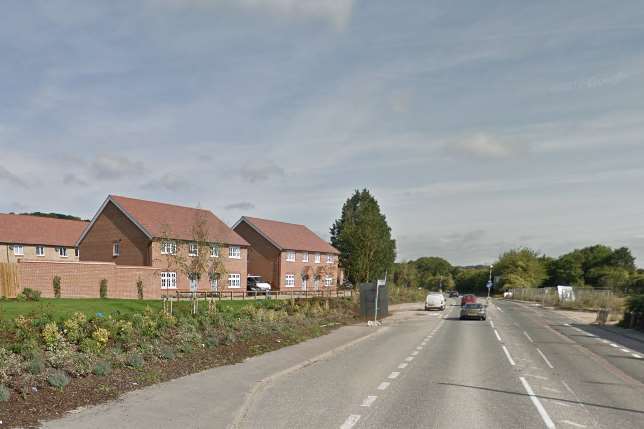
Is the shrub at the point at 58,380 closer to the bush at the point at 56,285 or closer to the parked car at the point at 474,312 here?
the bush at the point at 56,285

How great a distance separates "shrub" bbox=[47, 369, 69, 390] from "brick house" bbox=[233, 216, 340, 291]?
52610 mm

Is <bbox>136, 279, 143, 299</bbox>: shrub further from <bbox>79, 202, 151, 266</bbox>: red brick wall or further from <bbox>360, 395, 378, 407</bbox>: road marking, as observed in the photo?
<bbox>360, 395, 378, 407</bbox>: road marking

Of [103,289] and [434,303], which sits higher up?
[103,289]

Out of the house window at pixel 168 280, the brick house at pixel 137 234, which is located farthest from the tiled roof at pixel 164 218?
the house window at pixel 168 280

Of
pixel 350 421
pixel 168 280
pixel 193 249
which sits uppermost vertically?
pixel 193 249

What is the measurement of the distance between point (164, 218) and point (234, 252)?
833cm

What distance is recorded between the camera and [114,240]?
48500 mm

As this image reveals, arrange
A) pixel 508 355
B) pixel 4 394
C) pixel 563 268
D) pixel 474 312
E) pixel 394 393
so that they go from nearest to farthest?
pixel 4 394 → pixel 394 393 → pixel 508 355 → pixel 474 312 → pixel 563 268

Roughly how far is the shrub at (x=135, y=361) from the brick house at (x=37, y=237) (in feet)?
152

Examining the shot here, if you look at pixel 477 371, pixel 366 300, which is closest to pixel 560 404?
pixel 477 371

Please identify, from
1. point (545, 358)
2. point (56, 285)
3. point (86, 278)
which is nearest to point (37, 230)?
point (86, 278)

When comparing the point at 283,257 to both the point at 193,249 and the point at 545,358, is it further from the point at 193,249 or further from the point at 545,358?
the point at 545,358

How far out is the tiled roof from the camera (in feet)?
153

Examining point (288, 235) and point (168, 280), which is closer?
point (168, 280)
